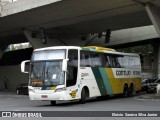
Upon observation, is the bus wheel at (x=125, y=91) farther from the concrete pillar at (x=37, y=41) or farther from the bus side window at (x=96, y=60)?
the concrete pillar at (x=37, y=41)

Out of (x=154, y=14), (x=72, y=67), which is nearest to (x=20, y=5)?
(x=154, y=14)

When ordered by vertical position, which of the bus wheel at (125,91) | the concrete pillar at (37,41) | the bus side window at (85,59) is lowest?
the bus wheel at (125,91)

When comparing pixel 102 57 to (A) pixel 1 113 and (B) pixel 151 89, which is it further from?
(A) pixel 1 113

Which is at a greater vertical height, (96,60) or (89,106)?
(96,60)

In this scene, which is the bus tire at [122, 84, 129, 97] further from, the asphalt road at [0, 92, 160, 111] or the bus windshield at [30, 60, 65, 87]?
the bus windshield at [30, 60, 65, 87]

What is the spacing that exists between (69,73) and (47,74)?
1176 mm

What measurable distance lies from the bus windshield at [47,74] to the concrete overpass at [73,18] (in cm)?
1000

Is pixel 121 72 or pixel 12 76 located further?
pixel 12 76

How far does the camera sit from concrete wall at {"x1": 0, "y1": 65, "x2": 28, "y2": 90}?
52.8m

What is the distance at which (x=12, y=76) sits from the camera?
54188mm

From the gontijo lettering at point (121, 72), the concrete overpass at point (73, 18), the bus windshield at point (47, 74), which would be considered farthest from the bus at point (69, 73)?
the concrete overpass at point (73, 18)

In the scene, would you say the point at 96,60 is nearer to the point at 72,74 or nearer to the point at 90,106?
the point at 72,74

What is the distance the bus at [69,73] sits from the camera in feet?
67.8

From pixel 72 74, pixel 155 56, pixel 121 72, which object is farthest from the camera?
pixel 155 56
